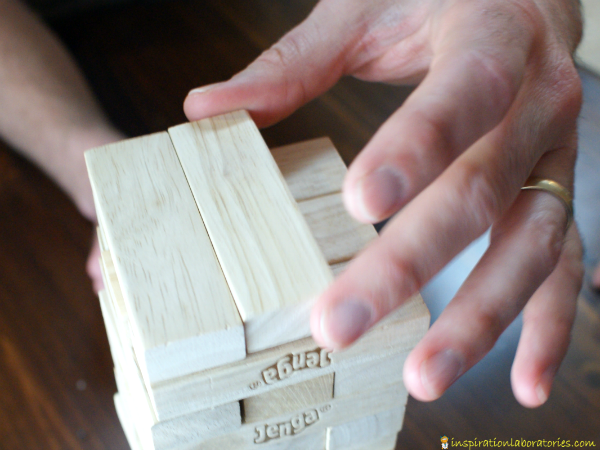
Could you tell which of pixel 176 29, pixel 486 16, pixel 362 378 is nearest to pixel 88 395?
pixel 362 378

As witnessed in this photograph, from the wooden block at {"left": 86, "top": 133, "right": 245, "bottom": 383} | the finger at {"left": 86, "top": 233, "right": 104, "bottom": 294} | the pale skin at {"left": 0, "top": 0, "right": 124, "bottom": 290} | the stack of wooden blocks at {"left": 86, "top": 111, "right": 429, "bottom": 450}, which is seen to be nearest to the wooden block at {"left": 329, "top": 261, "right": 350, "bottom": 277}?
the stack of wooden blocks at {"left": 86, "top": 111, "right": 429, "bottom": 450}

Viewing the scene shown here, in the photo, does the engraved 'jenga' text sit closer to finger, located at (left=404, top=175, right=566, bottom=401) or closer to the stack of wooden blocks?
the stack of wooden blocks

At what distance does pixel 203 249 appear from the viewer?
1.36 ft

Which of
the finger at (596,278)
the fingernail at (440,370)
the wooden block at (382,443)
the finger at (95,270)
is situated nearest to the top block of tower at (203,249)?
the fingernail at (440,370)

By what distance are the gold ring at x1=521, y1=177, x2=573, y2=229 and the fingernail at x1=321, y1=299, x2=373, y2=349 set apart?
0.30 metres

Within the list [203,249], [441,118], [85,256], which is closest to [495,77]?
[441,118]

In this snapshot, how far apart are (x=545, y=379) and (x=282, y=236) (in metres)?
0.31

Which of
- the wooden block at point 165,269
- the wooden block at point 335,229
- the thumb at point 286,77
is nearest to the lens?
the wooden block at point 165,269

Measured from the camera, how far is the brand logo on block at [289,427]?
0.50m

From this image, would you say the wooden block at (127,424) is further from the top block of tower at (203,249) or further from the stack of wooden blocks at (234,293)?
the top block of tower at (203,249)

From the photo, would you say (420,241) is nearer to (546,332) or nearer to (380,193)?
(380,193)

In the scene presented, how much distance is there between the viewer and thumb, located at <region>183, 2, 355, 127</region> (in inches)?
22.9

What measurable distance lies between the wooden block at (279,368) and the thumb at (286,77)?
0.28 metres

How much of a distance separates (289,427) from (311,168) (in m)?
0.25
